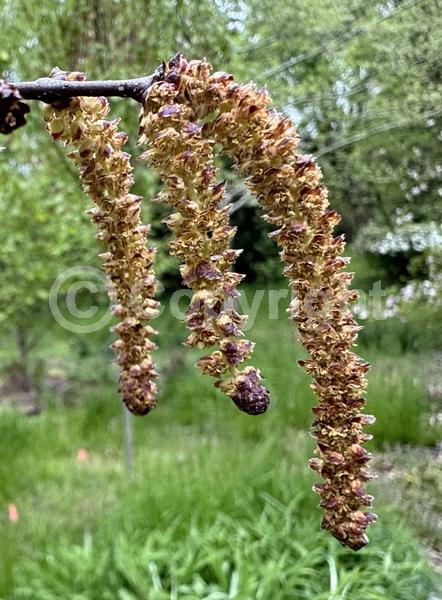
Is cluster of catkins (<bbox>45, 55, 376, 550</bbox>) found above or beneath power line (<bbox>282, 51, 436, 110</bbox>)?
beneath

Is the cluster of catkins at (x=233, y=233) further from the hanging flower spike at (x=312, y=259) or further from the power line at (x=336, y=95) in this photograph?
the power line at (x=336, y=95)

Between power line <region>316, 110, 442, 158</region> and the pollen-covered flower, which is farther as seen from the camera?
power line <region>316, 110, 442, 158</region>

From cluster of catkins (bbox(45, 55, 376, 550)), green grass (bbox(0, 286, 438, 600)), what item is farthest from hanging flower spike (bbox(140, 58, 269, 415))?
green grass (bbox(0, 286, 438, 600))

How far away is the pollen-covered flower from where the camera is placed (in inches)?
10.2

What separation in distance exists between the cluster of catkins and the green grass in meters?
1.43

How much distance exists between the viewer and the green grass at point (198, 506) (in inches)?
68.7

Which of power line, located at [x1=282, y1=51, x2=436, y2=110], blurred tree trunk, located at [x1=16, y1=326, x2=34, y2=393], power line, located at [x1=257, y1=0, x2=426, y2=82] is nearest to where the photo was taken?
power line, located at [x1=257, y1=0, x2=426, y2=82]

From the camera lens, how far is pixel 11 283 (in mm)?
3547

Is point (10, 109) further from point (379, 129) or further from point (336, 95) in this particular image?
point (336, 95)

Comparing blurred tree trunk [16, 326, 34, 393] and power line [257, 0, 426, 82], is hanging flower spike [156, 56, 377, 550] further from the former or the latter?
blurred tree trunk [16, 326, 34, 393]

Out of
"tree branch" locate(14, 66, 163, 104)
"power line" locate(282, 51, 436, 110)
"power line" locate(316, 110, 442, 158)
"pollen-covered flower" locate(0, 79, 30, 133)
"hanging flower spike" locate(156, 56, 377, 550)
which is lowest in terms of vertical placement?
"hanging flower spike" locate(156, 56, 377, 550)

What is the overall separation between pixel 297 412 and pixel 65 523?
117cm

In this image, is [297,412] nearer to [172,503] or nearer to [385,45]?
[172,503]

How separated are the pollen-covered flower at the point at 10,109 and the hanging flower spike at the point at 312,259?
0.06m
